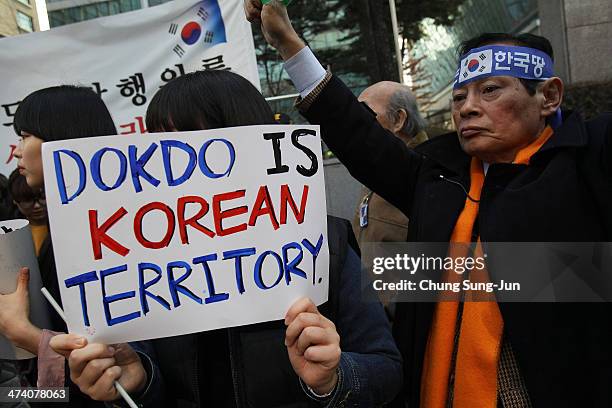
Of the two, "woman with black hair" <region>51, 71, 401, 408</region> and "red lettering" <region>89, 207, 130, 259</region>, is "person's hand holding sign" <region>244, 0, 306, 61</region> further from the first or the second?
"red lettering" <region>89, 207, 130, 259</region>

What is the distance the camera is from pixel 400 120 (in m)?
3.12

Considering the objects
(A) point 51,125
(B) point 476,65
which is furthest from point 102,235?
(B) point 476,65

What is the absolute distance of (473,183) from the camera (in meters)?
1.94

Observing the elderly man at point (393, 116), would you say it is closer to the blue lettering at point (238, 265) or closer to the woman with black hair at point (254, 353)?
the woman with black hair at point (254, 353)

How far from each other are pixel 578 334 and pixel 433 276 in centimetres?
42

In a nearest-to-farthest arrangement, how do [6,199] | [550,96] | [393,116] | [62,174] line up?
1. [62,174]
2. [550,96]
3. [393,116]
4. [6,199]

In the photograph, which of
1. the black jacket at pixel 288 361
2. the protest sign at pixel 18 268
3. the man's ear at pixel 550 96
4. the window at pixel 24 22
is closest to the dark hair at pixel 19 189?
the protest sign at pixel 18 268

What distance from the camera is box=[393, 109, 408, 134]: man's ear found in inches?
122

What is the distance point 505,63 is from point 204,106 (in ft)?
3.18

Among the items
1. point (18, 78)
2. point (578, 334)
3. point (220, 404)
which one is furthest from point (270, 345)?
point (18, 78)

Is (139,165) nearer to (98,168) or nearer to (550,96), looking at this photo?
(98,168)

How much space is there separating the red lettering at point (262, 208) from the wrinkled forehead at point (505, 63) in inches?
37.3

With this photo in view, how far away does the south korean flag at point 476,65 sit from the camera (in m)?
1.96

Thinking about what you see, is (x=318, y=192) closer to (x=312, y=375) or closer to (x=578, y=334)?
Answer: (x=312, y=375)
